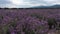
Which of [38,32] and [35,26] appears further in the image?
[35,26]

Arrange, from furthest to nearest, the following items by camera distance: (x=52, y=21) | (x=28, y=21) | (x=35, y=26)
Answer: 1. (x=52, y=21)
2. (x=28, y=21)
3. (x=35, y=26)

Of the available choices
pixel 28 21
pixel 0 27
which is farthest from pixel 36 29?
pixel 0 27

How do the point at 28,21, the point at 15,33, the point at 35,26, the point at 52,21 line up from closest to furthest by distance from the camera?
the point at 15,33 < the point at 35,26 < the point at 28,21 < the point at 52,21

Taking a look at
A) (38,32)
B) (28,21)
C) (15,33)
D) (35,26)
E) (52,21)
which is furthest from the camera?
(52,21)

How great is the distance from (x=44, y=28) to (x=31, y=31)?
291 mm

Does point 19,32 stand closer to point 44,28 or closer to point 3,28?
point 3,28

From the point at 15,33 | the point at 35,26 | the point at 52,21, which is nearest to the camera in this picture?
the point at 15,33

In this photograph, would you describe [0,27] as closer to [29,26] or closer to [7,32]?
[7,32]

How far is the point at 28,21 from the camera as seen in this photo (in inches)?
187

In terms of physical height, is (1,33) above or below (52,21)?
above

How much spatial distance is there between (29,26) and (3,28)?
600 mm

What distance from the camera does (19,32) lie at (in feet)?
13.1

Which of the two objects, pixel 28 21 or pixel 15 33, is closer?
pixel 15 33

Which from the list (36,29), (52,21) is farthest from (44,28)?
(52,21)
